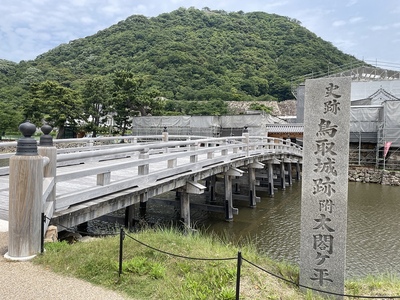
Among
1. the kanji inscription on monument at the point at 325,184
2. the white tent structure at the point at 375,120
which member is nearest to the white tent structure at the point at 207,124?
the white tent structure at the point at 375,120

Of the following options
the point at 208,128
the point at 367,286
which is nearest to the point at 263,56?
the point at 208,128

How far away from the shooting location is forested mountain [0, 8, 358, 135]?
57.0 metres

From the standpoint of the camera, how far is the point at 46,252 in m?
4.45

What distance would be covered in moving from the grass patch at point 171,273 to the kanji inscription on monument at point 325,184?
396mm

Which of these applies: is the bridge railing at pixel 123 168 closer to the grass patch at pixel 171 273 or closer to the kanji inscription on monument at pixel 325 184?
the grass patch at pixel 171 273

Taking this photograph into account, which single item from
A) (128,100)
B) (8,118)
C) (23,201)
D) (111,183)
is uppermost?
(128,100)

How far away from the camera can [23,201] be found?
4.25 m

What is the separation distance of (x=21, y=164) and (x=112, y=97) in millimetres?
31189

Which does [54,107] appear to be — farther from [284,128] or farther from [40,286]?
[40,286]

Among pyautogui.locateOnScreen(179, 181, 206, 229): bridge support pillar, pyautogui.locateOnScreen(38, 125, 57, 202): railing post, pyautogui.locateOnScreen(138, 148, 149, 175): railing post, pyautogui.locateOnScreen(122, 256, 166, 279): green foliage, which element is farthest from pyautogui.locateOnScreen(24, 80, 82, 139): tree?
pyautogui.locateOnScreen(122, 256, 166, 279): green foliage

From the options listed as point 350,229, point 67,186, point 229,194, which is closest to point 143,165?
point 67,186

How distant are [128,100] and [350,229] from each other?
27.9m

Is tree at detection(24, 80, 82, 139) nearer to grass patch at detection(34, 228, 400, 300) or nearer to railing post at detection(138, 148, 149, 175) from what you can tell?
railing post at detection(138, 148, 149, 175)

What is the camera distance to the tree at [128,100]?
112ft
